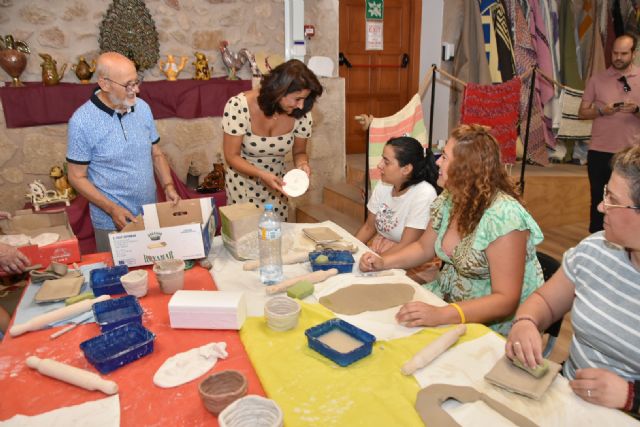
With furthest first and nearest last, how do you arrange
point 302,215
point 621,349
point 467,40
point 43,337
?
1. point 467,40
2. point 302,215
3. point 43,337
4. point 621,349

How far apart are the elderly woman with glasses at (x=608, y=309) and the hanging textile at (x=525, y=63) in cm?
408

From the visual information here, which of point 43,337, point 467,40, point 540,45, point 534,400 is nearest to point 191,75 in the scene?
point 467,40

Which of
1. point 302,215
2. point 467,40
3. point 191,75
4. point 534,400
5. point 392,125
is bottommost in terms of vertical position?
point 302,215

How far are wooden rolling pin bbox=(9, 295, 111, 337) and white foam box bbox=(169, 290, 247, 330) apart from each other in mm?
297

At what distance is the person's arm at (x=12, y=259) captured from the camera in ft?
5.44

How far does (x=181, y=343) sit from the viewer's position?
1.32m

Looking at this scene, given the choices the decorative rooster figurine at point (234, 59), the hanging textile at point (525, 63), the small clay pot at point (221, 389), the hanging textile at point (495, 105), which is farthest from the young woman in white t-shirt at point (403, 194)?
the hanging textile at point (525, 63)

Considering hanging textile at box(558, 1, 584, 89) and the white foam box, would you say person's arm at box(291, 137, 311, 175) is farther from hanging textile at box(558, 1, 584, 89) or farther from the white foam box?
hanging textile at box(558, 1, 584, 89)

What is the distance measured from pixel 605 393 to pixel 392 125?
116 inches

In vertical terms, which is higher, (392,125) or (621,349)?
(392,125)

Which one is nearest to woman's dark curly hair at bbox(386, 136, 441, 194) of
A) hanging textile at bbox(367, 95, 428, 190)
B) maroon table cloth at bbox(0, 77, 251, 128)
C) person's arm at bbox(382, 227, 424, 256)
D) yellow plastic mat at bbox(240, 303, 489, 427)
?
person's arm at bbox(382, 227, 424, 256)

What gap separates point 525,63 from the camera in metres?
5.15

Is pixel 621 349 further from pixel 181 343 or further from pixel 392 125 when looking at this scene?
pixel 392 125

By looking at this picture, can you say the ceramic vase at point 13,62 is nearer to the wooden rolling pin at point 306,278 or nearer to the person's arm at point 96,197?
the person's arm at point 96,197
